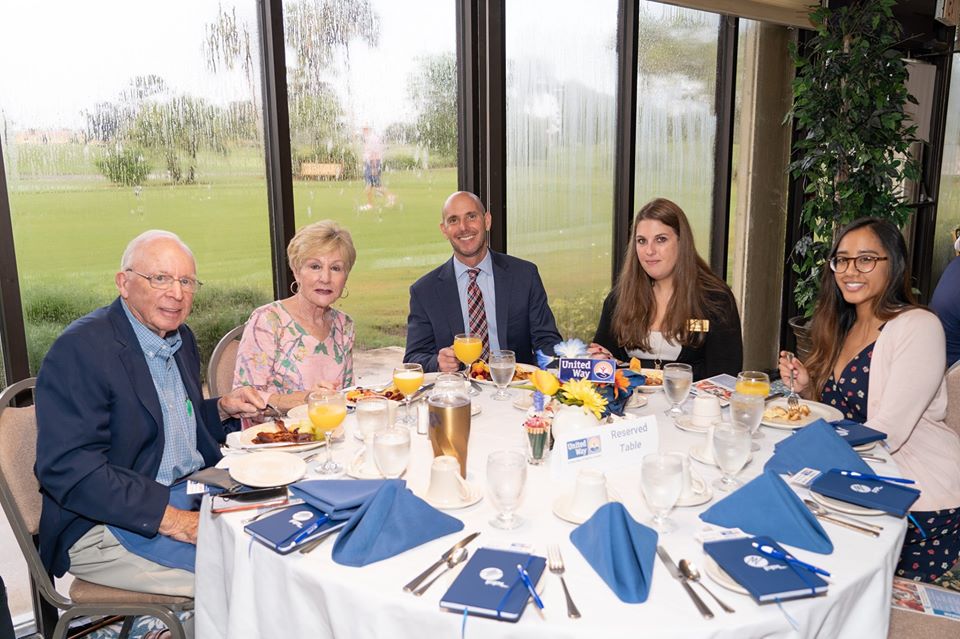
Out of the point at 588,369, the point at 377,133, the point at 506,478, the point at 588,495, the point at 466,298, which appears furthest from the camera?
the point at 377,133

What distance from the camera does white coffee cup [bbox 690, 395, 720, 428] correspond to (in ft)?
6.27

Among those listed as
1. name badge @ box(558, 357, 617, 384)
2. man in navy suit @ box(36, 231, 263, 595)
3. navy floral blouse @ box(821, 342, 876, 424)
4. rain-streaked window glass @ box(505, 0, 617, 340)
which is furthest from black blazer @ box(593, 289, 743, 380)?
man in navy suit @ box(36, 231, 263, 595)

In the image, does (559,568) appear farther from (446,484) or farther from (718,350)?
(718,350)

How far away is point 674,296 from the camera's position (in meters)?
2.89

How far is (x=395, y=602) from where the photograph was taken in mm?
1172

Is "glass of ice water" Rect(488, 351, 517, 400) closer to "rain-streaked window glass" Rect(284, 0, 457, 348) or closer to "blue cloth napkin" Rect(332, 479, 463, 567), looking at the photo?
"blue cloth napkin" Rect(332, 479, 463, 567)

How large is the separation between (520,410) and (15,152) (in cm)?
204

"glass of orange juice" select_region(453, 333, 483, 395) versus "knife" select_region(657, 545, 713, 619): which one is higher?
"glass of orange juice" select_region(453, 333, 483, 395)

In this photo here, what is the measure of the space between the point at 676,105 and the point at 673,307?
2.46m

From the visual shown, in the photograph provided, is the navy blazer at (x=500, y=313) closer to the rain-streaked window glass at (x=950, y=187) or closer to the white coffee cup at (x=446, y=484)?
the white coffee cup at (x=446, y=484)

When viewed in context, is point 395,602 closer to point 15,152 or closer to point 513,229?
point 15,152

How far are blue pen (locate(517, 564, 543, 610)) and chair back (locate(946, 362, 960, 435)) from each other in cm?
175

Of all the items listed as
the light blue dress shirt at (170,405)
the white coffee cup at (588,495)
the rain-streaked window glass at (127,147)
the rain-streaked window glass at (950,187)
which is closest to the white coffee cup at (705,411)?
the white coffee cup at (588,495)

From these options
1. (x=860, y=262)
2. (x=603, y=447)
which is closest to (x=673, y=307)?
(x=860, y=262)
